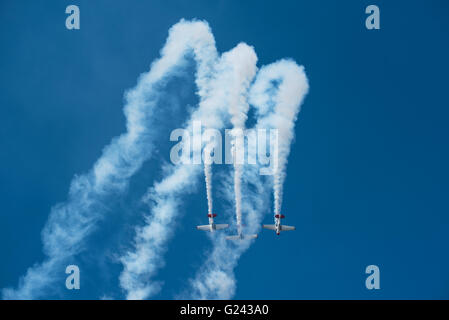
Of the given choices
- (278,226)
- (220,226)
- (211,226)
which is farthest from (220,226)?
(278,226)

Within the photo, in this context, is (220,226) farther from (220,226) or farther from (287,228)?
(287,228)

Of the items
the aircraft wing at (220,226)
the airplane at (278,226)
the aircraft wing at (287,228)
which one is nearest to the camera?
the airplane at (278,226)

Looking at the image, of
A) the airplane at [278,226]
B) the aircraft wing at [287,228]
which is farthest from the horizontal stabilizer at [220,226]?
the aircraft wing at [287,228]

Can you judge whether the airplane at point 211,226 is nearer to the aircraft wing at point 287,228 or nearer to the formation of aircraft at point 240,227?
the formation of aircraft at point 240,227

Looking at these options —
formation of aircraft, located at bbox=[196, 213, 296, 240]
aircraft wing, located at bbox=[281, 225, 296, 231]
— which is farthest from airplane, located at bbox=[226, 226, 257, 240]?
aircraft wing, located at bbox=[281, 225, 296, 231]

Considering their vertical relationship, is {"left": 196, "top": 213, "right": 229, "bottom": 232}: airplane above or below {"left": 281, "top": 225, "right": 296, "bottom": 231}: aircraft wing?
above

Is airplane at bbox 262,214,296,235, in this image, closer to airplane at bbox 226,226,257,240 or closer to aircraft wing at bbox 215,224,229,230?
airplane at bbox 226,226,257,240

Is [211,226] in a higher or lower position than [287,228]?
higher

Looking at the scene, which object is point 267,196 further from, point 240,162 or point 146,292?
point 146,292

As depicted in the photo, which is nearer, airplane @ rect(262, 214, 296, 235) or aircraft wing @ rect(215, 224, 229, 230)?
airplane @ rect(262, 214, 296, 235)

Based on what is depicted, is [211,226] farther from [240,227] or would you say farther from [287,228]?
[287,228]

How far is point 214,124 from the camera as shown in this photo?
39.6 m

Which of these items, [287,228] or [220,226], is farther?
[220,226]
